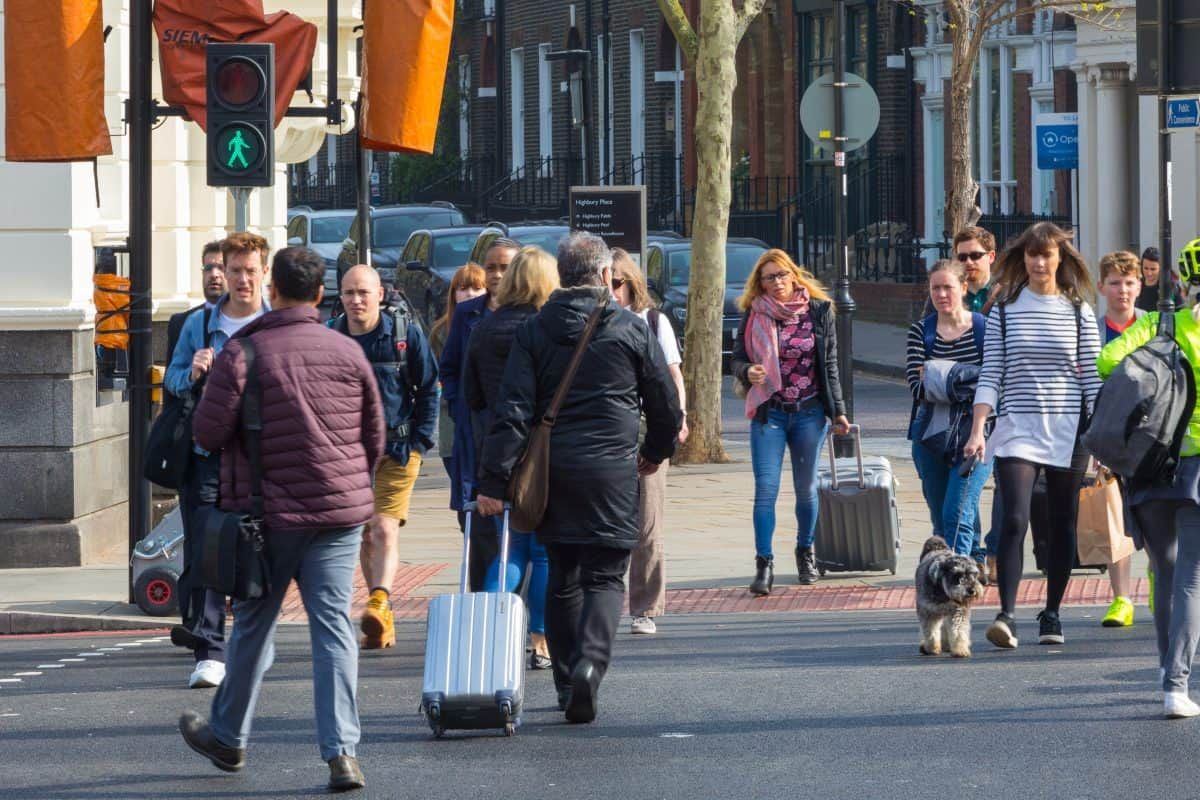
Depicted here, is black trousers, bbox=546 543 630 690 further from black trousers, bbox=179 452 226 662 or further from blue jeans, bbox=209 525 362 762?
black trousers, bbox=179 452 226 662

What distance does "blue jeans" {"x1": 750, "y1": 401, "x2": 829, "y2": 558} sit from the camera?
465 inches

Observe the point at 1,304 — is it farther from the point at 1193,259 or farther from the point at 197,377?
the point at 1193,259

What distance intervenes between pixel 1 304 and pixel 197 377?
4366 mm

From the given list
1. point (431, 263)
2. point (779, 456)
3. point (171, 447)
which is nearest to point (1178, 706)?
point (171, 447)

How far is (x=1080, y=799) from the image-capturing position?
6980 millimetres

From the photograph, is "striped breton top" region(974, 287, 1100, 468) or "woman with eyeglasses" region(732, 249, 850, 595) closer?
"striped breton top" region(974, 287, 1100, 468)

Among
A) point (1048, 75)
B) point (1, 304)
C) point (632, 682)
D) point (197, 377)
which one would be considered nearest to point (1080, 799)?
point (632, 682)

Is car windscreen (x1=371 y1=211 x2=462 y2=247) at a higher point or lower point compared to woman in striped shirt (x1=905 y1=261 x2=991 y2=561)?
higher

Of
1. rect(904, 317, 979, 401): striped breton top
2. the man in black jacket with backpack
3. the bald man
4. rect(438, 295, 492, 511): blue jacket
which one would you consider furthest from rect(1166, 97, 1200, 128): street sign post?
the man in black jacket with backpack

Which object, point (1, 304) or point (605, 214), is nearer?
point (1, 304)

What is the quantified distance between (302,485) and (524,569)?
2465 millimetres

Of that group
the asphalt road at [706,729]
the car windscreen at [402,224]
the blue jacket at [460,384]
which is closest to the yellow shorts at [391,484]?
the blue jacket at [460,384]

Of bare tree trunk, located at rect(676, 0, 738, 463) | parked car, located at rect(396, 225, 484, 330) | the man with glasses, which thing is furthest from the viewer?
parked car, located at rect(396, 225, 484, 330)

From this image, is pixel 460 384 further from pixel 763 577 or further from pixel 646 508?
pixel 763 577
